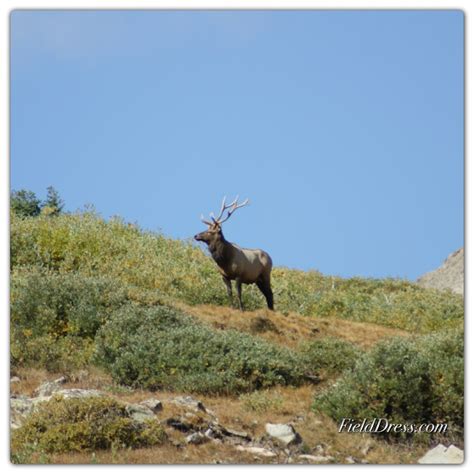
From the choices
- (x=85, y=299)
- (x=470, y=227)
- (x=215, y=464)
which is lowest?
(x=215, y=464)

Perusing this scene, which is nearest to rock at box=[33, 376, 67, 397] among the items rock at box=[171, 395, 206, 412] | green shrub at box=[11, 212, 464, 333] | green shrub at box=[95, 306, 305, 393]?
green shrub at box=[95, 306, 305, 393]

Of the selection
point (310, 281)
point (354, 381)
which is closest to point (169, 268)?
point (310, 281)

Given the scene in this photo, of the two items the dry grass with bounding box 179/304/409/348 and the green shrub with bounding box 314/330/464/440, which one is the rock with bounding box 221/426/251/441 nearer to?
the green shrub with bounding box 314/330/464/440

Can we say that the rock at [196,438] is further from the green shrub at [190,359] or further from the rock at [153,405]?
the green shrub at [190,359]

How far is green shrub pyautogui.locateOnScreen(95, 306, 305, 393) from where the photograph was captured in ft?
55.8

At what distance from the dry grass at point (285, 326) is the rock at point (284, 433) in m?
5.98

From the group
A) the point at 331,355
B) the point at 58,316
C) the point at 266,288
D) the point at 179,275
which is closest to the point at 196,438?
the point at 331,355

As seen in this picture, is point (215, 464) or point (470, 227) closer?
point (215, 464)

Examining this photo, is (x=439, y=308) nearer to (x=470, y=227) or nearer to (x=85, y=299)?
(x=85, y=299)

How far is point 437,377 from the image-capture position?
1562 centimetres

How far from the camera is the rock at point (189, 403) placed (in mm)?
15102

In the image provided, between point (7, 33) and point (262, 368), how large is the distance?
696 centimetres

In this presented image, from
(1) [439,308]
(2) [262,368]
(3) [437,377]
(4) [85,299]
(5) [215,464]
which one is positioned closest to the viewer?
(5) [215,464]

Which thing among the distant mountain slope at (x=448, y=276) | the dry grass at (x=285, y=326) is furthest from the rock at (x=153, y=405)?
the distant mountain slope at (x=448, y=276)
